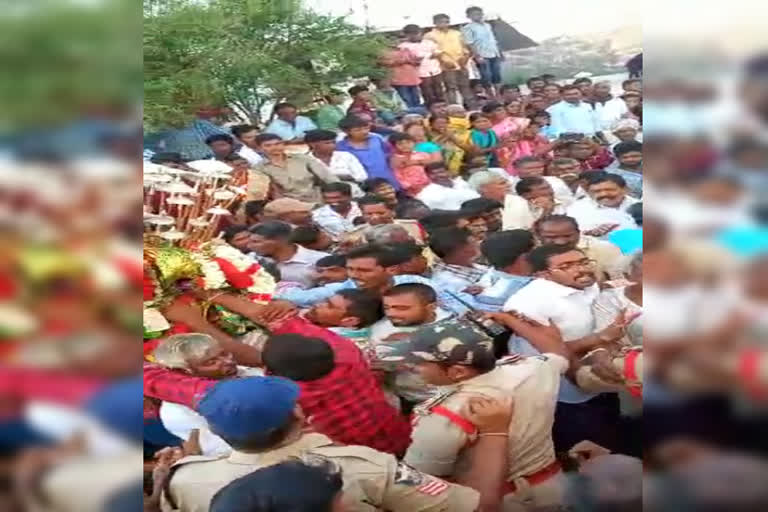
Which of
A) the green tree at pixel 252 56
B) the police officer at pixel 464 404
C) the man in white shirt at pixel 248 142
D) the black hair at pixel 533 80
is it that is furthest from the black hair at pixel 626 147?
the man in white shirt at pixel 248 142

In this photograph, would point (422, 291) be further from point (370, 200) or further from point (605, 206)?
point (605, 206)

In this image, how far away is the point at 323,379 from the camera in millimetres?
2373

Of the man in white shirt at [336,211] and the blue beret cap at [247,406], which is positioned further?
the man in white shirt at [336,211]

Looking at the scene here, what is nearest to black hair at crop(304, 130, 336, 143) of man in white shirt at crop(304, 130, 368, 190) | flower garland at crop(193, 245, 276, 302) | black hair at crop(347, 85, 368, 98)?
man in white shirt at crop(304, 130, 368, 190)

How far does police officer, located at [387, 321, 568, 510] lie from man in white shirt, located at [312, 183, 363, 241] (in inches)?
12.4

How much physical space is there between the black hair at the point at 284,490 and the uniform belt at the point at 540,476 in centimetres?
41

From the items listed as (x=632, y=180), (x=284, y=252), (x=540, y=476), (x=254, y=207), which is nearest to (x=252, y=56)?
(x=254, y=207)

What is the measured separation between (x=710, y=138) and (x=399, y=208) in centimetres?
76

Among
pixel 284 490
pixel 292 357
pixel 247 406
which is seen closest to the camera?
pixel 284 490

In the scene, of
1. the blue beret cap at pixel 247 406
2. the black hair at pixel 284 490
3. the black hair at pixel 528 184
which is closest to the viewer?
the black hair at pixel 284 490

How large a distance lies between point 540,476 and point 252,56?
1193 millimetres

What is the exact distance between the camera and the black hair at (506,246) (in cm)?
237

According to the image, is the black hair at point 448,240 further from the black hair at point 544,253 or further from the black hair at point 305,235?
the black hair at point 305,235

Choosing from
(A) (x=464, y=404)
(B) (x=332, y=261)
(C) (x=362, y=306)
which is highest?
(B) (x=332, y=261)
